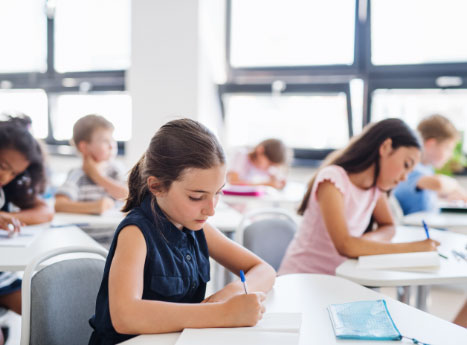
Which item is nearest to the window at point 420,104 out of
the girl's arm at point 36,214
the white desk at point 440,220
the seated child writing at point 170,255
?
the white desk at point 440,220

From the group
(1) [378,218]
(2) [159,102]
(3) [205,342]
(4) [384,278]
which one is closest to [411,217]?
(1) [378,218]

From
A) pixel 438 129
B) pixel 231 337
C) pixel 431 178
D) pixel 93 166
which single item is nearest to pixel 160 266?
pixel 231 337

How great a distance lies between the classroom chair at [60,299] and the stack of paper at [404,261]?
0.82 m

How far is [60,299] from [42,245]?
0.57m

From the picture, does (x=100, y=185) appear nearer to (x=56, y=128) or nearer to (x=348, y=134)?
(x=348, y=134)

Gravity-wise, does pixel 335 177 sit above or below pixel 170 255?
above

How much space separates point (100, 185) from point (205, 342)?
2002 mm

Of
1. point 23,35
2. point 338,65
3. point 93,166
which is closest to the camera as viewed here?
point 93,166

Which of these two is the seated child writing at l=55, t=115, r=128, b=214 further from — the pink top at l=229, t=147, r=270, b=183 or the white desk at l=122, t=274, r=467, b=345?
the white desk at l=122, t=274, r=467, b=345

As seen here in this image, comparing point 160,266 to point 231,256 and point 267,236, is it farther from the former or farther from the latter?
point 267,236

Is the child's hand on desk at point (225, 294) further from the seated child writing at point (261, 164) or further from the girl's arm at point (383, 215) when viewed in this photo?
the seated child writing at point (261, 164)

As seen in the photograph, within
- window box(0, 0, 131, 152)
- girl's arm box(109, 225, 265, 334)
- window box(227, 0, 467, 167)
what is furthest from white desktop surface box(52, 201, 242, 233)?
window box(0, 0, 131, 152)

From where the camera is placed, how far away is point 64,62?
17.7 ft

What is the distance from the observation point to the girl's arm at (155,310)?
103cm
